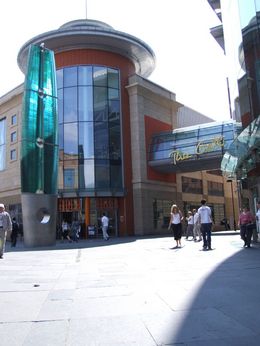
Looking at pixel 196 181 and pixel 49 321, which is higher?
pixel 196 181

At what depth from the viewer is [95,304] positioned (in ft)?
22.5

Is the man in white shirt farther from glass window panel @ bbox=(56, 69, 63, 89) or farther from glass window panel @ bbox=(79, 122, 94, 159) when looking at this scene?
glass window panel @ bbox=(56, 69, 63, 89)

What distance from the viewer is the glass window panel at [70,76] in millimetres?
36750

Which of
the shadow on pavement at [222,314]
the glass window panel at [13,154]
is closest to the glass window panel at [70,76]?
the glass window panel at [13,154]

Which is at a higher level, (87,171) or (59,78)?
(59,78)

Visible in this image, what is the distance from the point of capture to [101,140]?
3591cm

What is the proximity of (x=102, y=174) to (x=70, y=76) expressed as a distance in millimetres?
8702

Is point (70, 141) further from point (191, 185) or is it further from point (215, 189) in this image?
point (215, 189)

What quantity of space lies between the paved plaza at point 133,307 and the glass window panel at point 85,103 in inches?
1019

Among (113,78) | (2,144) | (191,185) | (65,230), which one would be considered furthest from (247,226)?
(2,144)

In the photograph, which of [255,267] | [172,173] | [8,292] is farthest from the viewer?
[172,173]

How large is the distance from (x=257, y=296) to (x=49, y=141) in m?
19.2

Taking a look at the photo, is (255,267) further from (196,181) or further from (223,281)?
(196,181)

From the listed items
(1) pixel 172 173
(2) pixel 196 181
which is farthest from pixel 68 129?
(2) pixel 196 181
